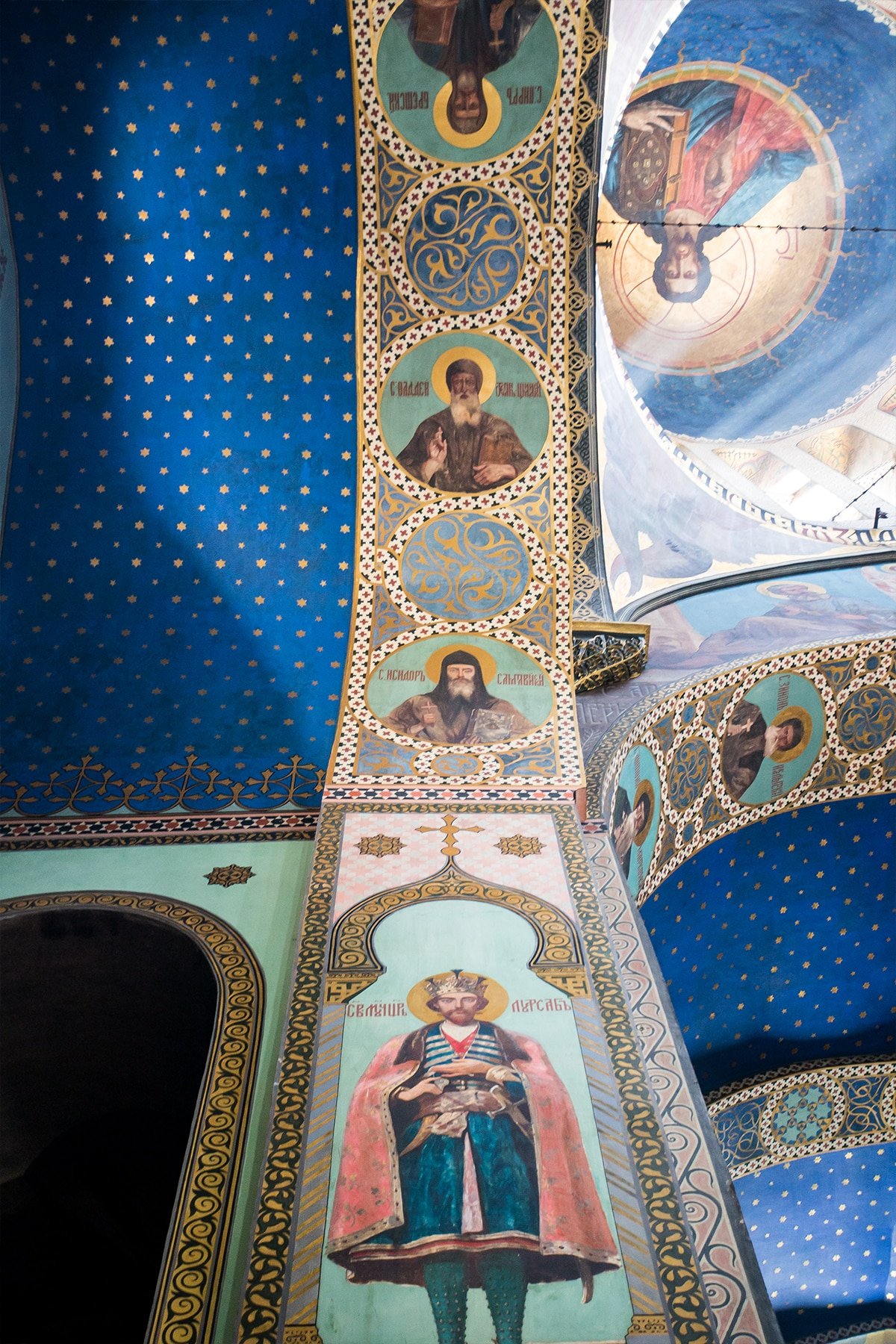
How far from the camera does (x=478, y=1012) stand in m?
4.70

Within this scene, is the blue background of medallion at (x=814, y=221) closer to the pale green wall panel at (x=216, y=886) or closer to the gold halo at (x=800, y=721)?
the gold halo at (x=800, y=721)

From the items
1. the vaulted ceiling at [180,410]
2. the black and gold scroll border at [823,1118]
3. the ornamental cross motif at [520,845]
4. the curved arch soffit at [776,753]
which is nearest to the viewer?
the ornamental cross motif at [520,845]

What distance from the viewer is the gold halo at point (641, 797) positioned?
721cm

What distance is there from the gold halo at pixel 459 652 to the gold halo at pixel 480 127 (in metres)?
2.98

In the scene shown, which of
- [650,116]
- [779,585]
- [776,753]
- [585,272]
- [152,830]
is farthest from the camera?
[779,585]

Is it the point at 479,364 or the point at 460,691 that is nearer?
the point at 460,691

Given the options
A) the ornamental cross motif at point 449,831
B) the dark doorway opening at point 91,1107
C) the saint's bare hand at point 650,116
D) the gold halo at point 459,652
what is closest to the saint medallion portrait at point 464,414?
the gold halo at point 459,652

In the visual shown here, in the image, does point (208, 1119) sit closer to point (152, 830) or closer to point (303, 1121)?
point (303, 1121)

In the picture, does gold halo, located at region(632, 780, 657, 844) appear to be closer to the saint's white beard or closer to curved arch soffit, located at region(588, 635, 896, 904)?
curved arch soffit, located at region(588, 635, 896, 904)

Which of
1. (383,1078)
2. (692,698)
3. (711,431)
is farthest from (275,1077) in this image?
(711,431)

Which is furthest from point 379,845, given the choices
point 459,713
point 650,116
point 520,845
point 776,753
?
point 650,116

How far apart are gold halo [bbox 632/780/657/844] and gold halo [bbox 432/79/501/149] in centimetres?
405

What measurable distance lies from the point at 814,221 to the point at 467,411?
232 inches

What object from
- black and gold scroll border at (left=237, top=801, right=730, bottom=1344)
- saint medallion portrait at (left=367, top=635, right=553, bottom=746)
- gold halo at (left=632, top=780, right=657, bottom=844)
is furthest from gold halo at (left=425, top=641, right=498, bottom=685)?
black and gold scroll border at (left=237, top=801, right=730, bottom=1344)
